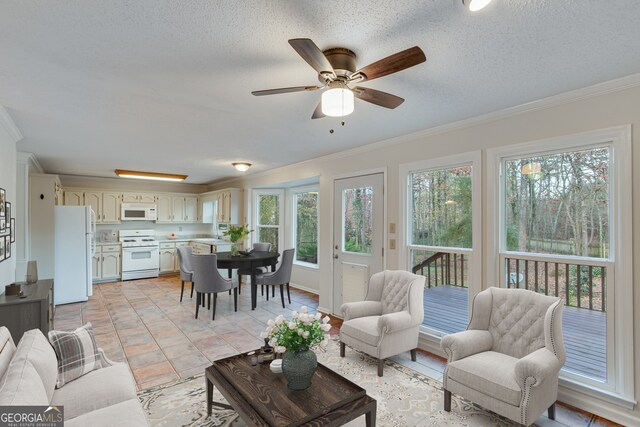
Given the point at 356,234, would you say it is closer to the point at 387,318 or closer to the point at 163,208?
the point at 387,318

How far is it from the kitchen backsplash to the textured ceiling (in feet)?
15.5

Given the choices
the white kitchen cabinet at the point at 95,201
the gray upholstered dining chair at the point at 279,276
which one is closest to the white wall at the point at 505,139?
the gray upholstered dining chair at the point at 279,276

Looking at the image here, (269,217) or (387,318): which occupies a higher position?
(269,217)

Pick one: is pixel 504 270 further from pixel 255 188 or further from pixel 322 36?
pixel 255 188

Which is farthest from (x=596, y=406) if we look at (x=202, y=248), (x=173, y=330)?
(x=202, y=248)

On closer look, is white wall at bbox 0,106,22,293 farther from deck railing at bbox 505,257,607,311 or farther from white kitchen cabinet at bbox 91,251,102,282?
deck railing at bbox 505,257,607,311

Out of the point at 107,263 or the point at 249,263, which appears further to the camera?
the point at 107,263

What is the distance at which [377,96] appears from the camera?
2.04m

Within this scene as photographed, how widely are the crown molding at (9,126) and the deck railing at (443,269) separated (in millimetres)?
4281

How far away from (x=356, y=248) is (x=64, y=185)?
6772 millimetres

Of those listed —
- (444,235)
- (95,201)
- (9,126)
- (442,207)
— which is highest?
(9,126)

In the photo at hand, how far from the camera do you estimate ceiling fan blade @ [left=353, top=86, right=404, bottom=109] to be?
1.96 meters

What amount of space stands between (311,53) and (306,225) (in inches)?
204

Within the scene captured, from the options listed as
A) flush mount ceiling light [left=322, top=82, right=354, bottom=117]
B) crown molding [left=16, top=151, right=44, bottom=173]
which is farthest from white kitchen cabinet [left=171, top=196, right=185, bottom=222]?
flush mount ceiling light [left=322, top=82, right=354, bottom=117]
